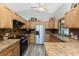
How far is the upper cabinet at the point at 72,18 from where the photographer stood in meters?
2.84

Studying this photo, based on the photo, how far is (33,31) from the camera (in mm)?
3041

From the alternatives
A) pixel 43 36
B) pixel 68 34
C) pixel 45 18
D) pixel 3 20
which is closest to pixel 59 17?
pixel 45 18

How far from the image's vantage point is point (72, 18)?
3172 millimetres

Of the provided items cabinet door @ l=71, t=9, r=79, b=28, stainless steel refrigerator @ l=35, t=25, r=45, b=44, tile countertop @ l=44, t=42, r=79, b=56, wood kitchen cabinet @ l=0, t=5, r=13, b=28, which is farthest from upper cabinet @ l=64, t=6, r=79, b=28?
wood kitchen cabinet @ l=0, t=5, r=13, b=28

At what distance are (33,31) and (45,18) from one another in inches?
17.9

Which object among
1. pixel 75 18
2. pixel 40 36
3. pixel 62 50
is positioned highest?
pixel 75 18

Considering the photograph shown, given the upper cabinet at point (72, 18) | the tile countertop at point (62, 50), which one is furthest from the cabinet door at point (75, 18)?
the tile countertop at point (62, 50)

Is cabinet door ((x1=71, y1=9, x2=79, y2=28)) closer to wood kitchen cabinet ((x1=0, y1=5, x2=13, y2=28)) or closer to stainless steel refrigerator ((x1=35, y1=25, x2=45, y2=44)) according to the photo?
stainless steel refrigerator ((x1=35, y1=25, x2=45, y2=44))

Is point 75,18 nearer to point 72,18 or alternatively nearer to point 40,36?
point 72,18

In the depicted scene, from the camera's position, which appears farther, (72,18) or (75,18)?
(72,18)

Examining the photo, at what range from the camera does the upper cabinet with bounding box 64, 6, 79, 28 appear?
284 cm

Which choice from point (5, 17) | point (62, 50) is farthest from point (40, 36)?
point (62, 50)

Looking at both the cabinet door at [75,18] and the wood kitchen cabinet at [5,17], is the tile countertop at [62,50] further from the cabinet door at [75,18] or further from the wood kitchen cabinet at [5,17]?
the wood kitchen cabinet at [5,17]

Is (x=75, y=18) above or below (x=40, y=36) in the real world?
above
